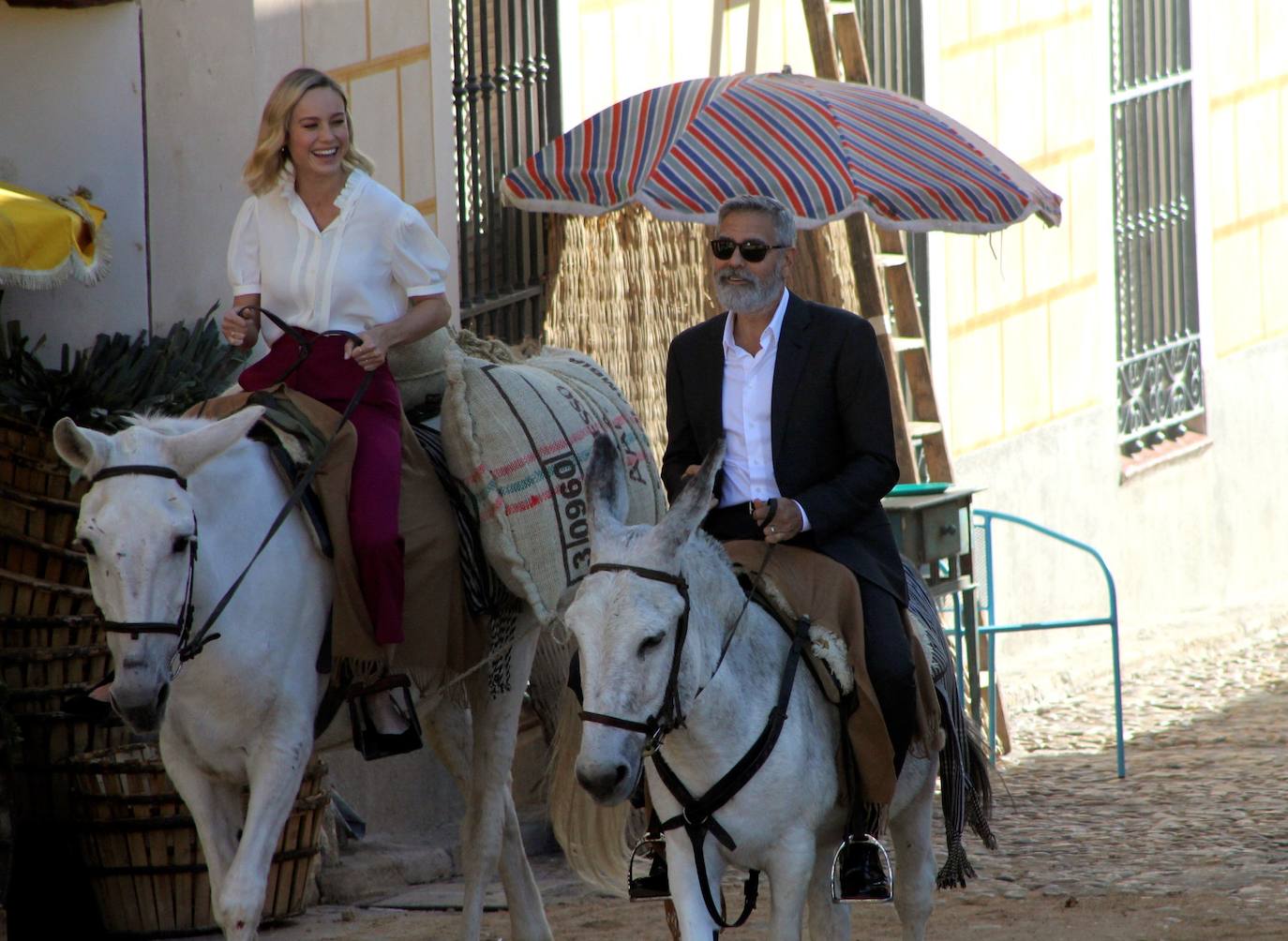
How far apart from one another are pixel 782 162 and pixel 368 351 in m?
3.03

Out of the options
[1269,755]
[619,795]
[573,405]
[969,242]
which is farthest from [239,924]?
[969,242]

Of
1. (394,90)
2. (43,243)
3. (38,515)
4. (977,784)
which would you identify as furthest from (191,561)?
(394,90)

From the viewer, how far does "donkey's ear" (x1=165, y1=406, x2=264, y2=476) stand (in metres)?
5.02

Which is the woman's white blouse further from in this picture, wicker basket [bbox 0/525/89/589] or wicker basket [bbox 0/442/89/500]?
wicker basket [bbox 0/525/89/589]

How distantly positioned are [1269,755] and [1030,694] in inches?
72.3

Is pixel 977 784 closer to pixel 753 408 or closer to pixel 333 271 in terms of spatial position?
pixel 753 408

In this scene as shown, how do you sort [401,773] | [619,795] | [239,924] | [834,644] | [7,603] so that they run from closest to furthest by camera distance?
[619,795] < [834,644] < [239,924] < [7,603] < [401,773]

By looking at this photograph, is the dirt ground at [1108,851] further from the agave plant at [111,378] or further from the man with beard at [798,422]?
the agave plant at [111,378]

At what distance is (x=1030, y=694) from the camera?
11.5m

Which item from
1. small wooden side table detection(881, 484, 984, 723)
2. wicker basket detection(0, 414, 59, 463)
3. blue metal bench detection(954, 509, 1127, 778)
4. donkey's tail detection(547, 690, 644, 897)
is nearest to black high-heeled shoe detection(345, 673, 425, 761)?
donkey's tail detection(547, 690, 644, 897)

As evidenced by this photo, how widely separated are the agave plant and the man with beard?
7.51 ft

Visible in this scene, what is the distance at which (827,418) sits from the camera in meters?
5.04

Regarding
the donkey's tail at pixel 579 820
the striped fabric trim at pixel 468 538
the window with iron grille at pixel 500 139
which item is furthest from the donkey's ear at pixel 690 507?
the window with iron grille at pixel 500 139

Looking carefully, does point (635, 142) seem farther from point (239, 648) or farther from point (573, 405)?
point (239, 648)
